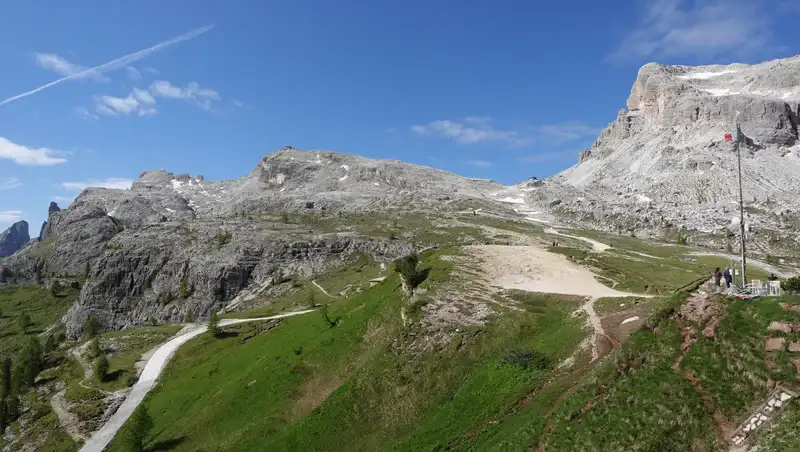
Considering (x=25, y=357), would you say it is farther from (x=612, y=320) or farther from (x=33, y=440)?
(x=612, y=320)

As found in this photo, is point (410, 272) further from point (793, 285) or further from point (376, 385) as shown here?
point (793, 285)

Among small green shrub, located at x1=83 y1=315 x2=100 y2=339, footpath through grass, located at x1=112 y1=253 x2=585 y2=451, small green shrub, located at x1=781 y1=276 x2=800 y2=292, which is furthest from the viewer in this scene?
small green shrub, located at x1=83 y1=315 x2=100 y2=339

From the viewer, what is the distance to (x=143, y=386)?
8375 centimetres

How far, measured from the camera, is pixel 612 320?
134 ft

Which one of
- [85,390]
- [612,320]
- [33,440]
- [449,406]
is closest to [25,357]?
[85,390]

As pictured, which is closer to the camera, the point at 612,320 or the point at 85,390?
the point at 612,320

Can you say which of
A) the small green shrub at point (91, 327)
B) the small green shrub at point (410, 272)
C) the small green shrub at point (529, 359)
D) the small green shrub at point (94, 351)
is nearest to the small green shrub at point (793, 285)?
the small green shrub at point (529, 359)

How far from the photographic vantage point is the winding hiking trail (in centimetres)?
6631

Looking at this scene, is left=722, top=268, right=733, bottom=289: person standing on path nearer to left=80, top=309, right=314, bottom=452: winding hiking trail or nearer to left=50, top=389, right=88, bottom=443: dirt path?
left=80, top=309, right=314, bottom=452: winding hiking trail

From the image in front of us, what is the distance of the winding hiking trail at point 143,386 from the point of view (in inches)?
2611

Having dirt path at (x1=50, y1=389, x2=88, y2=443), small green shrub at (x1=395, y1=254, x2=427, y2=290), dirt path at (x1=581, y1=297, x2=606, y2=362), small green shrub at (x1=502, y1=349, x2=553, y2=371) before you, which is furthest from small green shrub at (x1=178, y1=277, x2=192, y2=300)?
small green shrub at (x1=502, y1=349, x2=553, y2=371)

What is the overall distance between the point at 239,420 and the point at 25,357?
113041 mm

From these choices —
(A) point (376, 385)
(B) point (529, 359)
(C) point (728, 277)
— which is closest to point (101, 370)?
(A) point (376, 385)

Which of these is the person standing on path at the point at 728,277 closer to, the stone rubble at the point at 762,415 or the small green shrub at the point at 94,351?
the stone rubble at the point at 762,415
